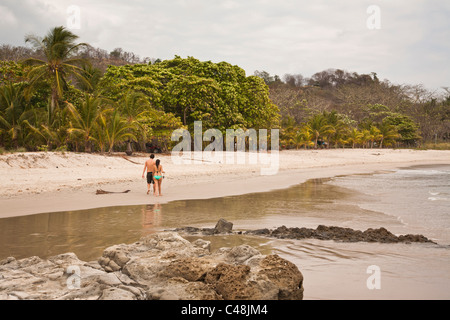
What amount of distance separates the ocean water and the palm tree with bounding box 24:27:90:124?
50.2 feet

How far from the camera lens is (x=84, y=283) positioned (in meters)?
4.23

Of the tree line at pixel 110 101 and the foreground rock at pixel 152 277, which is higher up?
the tree line at pixel 110 101

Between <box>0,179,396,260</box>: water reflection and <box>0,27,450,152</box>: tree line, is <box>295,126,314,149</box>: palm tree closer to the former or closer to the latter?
<box>0,27,450,152</box>: tree line

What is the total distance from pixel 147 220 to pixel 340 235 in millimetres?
4142

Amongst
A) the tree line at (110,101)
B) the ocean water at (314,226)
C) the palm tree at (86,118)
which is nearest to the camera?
the ocean water at (314,226)

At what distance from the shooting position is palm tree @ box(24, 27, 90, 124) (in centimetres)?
2214

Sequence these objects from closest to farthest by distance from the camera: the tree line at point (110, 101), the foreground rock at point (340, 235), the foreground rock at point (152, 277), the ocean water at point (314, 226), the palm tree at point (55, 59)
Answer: the foreground rock at point (152, 277)
the ocean water at point (314, 226)
the foreground rock at point (340, 235)
the tree line at point (110, 101)
the palm tree at point (55, 59)

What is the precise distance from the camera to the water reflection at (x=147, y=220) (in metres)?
6.38

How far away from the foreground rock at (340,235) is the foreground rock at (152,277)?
2.23 metres

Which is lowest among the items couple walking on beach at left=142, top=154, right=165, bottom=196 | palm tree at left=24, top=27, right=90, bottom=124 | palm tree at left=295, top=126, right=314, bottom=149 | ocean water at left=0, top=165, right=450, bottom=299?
ocean water at left=0, top=165, right=450, bottom=299

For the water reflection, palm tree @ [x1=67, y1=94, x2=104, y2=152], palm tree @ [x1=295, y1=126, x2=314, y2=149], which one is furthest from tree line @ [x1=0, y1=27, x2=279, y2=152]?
the water reflection

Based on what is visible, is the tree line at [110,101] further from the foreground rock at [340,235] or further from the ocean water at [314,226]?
the foreground rock at [340,235]

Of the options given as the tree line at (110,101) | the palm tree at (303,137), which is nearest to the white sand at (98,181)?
the tree line at (110,101)
